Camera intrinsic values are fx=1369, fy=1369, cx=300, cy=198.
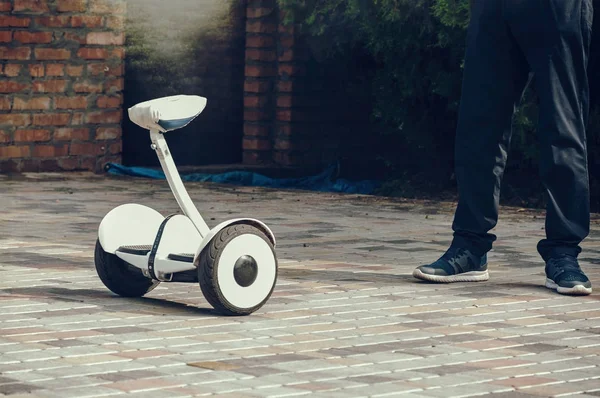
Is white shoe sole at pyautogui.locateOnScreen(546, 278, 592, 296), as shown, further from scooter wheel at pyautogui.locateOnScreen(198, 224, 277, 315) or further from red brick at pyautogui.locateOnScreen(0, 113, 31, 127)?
red brick at pyautogui.locateOnScreen(0, 113, 31, 127)

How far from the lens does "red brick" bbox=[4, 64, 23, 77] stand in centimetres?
1049

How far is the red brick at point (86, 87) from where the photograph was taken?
35.7 feet

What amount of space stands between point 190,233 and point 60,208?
3.73 m

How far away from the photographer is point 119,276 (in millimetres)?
4953

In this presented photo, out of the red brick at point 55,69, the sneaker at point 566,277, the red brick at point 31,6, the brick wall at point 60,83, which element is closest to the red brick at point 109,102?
the brick wall at point 60,83

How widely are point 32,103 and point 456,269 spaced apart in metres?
5.86

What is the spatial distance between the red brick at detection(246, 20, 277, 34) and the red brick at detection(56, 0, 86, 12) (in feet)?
4.96

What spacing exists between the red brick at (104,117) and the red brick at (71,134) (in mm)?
97

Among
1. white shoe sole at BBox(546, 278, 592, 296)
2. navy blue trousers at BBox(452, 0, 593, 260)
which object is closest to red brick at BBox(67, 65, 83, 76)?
navy blue trousers at BBox(452, 0, 593, 260)

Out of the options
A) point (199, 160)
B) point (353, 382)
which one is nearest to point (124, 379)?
point (353, 382)

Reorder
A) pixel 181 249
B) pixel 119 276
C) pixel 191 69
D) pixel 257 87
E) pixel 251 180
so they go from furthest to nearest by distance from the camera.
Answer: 1. pixel 257 87
2. pixel 191 69
3. pixel 251 180
4. pixel 119 276
5. pixel 181 249

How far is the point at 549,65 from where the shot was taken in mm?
5363

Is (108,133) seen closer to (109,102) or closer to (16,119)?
(109,102)

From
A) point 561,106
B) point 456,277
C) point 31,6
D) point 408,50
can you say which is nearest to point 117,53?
point 31,6
